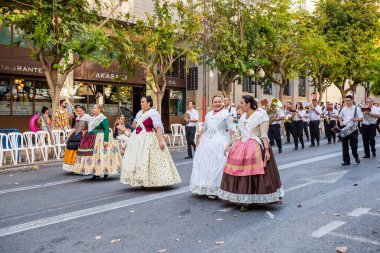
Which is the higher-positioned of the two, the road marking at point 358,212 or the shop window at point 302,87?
the shop window at point 302,87

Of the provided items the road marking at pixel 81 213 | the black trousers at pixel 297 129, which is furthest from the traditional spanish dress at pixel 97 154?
the black trousers at pixel 297 129

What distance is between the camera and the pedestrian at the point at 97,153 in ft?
32.3

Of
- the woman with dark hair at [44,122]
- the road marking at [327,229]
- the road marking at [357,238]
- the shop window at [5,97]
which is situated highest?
the shop window at [5,97]

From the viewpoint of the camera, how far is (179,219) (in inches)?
245

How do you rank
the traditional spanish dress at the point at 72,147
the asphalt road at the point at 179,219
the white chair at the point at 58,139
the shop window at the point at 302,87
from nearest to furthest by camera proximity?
the asphalt road at the point at 179,219, the traditional spanish dress at the point at 72,147, the white chair at the point at 58,139, the shop window at the point at 302,87

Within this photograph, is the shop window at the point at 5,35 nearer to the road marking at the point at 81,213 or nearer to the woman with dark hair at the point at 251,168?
the road marking at the point at 81,213

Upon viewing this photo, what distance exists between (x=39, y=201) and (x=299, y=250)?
465 centimetres

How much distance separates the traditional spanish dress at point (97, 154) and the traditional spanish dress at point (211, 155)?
2.77 metres

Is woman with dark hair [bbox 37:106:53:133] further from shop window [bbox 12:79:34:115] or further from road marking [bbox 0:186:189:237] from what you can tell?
road marking [bbox 0:186:189:237]

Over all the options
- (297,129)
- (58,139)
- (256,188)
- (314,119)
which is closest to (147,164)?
(256,188)

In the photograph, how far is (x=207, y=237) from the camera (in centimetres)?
534

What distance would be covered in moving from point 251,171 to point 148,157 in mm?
2379

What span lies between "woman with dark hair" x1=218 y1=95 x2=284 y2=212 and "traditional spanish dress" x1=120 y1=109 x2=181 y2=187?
5.65 feet

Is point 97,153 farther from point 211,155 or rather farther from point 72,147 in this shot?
point 211,155
